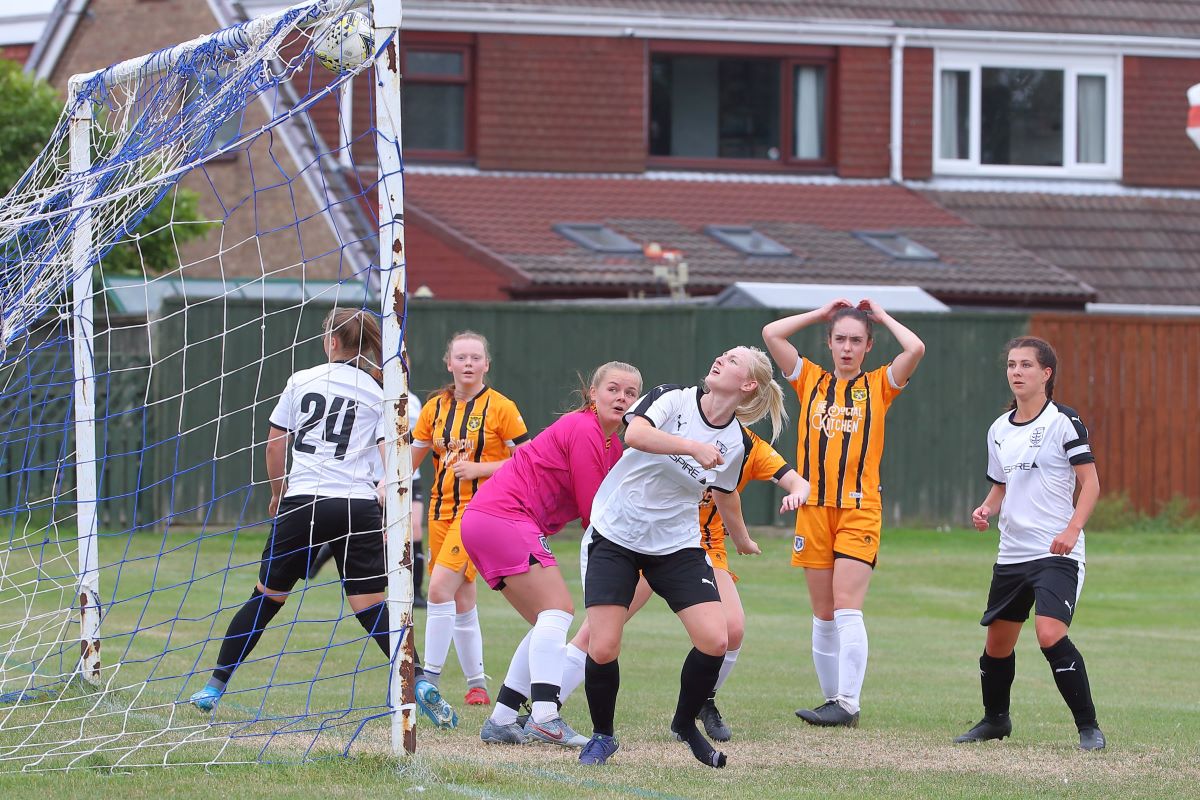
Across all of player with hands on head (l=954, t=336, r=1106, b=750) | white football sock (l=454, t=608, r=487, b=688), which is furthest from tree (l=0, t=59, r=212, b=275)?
player with hands on head (l=954, t=336, r=1106, b=750)

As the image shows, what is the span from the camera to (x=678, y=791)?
658 centimetres

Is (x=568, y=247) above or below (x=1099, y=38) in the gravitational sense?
below

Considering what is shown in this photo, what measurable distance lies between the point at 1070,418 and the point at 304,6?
13.4ft

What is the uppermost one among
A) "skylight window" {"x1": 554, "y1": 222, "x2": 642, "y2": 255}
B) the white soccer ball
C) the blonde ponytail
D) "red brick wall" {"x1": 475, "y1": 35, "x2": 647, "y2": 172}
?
"red brick wall" {"x1": 475, "y1": 35, "x2": 647, "y2": 172}

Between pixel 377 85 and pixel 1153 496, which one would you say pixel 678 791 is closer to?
pixel 377 85

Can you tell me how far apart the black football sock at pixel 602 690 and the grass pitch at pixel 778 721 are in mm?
180

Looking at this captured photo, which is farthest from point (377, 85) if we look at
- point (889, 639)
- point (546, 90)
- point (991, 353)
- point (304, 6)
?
point (546, 90)

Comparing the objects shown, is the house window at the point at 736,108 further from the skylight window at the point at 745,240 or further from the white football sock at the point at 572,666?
the white football sock at the point at 572,666

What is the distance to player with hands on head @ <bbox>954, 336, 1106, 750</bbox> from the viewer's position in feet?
26.1

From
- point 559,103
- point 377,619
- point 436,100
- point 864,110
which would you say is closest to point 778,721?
point 377,619

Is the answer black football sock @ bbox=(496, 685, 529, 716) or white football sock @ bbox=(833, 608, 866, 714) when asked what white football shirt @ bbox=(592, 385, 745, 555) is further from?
white football sock @ bbox=(833, 608, 866, 714)

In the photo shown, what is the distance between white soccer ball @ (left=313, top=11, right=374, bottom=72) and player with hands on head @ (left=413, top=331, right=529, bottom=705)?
246 centimetres

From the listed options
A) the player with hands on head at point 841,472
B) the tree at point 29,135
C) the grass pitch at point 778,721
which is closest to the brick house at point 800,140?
the tree at point 29,135

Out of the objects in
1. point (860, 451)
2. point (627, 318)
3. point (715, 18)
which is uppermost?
point (715, 18)
